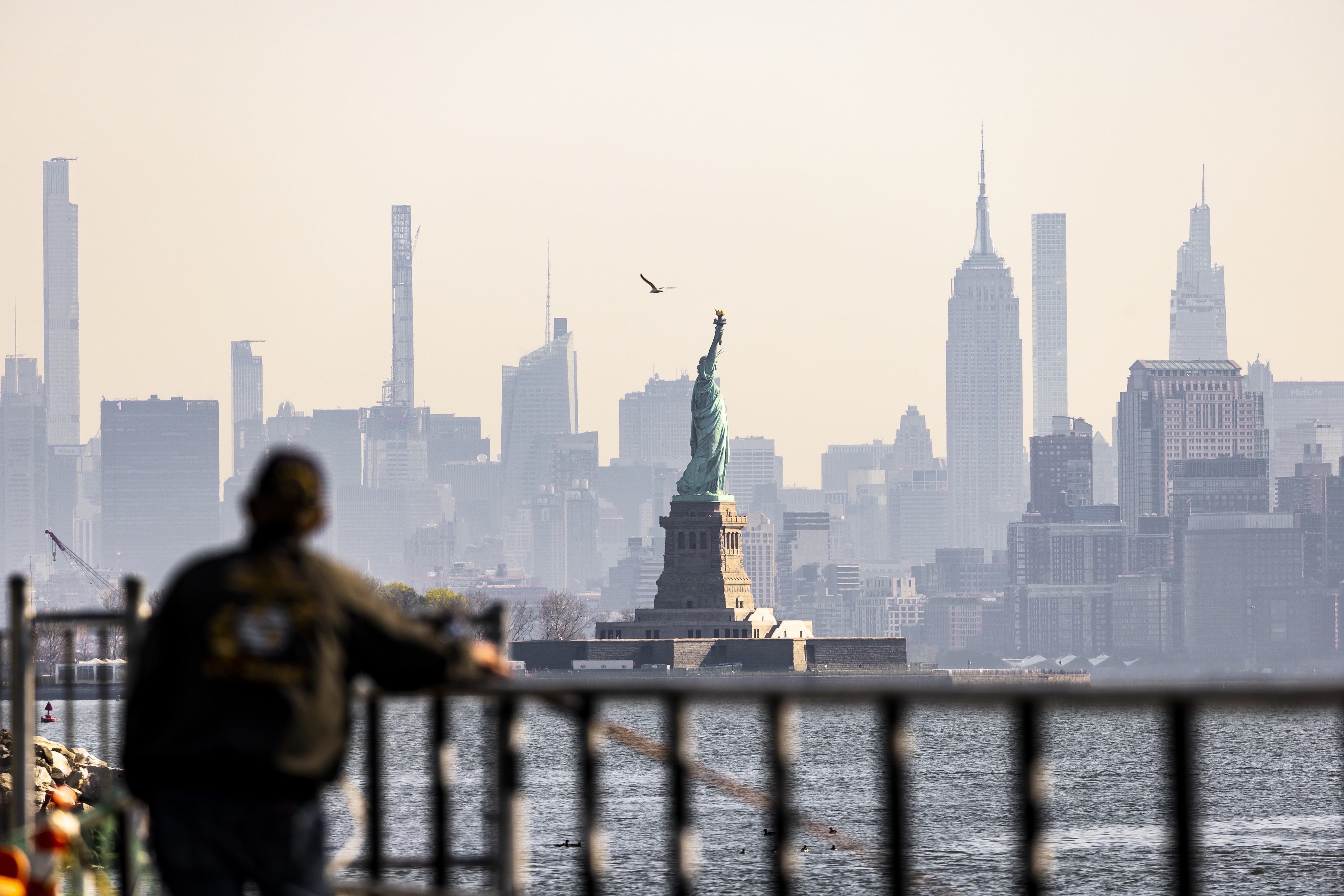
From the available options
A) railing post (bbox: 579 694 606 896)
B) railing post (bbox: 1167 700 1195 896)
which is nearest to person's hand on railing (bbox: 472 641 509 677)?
railing post (bbox: 579 694 606 896)

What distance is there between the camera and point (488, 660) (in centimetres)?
748

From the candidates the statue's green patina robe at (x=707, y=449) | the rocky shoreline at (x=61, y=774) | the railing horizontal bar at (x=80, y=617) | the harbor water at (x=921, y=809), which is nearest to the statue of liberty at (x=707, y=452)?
the statue's green patina robe at (x=707, y=449)

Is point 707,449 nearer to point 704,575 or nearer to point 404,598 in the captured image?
point 704,575

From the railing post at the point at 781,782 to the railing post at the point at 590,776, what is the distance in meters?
0.66

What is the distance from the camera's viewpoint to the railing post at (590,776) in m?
7.93

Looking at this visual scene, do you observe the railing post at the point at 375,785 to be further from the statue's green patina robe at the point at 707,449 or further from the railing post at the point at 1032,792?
the statue's green patina robe at the point at 707,449

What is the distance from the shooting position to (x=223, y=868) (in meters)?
7.11

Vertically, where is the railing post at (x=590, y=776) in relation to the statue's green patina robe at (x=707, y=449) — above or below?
below

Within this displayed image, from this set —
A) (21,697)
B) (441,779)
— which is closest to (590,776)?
(441,779)

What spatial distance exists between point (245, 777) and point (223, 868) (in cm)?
35

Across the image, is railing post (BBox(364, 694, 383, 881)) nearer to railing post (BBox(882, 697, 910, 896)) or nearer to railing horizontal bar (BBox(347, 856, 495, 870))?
railing horizontal bar (BBox(347, 856, 495, 870))

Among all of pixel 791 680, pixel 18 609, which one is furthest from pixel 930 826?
pixel 791 680

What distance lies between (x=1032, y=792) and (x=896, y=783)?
460 millimetres

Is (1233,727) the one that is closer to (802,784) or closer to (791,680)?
(791,680)
